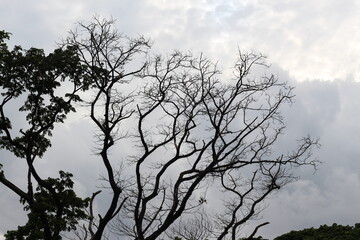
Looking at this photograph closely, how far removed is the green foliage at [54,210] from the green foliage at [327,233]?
347 inches

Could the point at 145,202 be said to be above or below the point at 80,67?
below

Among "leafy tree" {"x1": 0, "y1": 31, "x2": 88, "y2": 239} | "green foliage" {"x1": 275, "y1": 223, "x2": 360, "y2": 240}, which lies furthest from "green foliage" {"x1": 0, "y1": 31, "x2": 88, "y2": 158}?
"green foliage" {"x1": 275, "y1": 223, "x2": 360, "y2": 240}

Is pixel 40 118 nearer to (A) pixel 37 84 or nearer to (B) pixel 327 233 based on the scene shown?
(A) pixel 37 84

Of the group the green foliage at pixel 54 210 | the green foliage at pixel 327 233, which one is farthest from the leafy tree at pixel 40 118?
the green foliage at pixel 327 233

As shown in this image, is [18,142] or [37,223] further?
[18,142]

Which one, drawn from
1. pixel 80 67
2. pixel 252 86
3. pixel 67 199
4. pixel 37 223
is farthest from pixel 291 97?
pixel 37 223

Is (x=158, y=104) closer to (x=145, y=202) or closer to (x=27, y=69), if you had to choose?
(x=145, y=202)


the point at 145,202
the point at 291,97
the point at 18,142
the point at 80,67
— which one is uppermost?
the point at 80,67

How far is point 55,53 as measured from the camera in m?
17.3

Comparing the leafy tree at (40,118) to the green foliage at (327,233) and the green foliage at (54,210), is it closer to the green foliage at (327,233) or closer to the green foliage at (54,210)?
the green foliage at (54,210)

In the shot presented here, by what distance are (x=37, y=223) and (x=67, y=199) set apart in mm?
1379

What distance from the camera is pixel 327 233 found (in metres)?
18.9

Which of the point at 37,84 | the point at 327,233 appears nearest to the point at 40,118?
the point at 37,84

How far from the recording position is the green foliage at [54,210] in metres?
16.7
